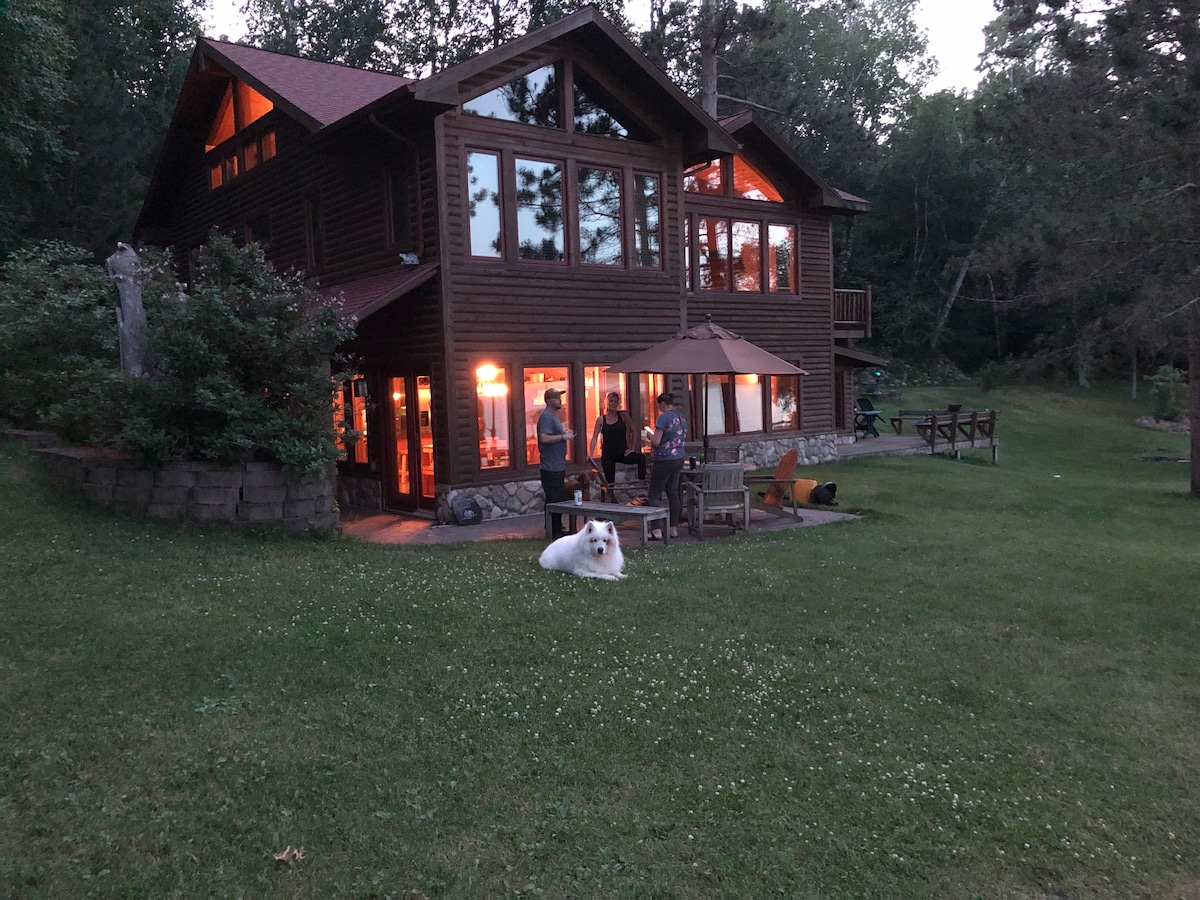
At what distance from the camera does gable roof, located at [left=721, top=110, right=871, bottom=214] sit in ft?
59.3

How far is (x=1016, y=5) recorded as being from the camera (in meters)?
17.4

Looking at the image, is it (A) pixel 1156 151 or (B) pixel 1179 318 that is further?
(B) pixel 1179 318

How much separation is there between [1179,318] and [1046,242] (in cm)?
271

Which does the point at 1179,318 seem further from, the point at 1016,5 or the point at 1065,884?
the point at 1065,884

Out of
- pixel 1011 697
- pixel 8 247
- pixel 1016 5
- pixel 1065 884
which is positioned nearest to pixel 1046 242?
pixel 1016 5

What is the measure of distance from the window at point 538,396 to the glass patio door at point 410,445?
1456 millimetres

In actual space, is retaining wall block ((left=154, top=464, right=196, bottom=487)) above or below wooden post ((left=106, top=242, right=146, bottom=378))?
below

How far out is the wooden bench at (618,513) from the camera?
9672 millimetres

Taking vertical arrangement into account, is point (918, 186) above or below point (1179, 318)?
above

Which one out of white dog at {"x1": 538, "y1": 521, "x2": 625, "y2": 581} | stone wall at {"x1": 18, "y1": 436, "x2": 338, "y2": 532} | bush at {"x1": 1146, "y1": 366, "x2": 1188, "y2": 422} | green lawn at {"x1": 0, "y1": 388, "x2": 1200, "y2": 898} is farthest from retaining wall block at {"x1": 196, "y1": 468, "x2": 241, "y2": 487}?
bush at {"x1": 1146, "y1": 366, "x2": 1188, "y2": 422}

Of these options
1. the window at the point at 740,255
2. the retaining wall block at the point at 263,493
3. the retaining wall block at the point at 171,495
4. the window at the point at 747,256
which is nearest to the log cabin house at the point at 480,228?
the window at the point at 740,255

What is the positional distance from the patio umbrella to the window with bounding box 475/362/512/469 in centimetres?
189

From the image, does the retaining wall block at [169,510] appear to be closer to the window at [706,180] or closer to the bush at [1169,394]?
the window at [706,180]

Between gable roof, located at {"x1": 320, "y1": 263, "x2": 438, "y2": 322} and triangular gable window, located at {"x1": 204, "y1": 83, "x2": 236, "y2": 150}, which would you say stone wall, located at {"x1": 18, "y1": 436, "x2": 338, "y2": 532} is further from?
triangular gable window, located at {"x1": 204, "y1": 83, "x2": 236, "y2": 150}
